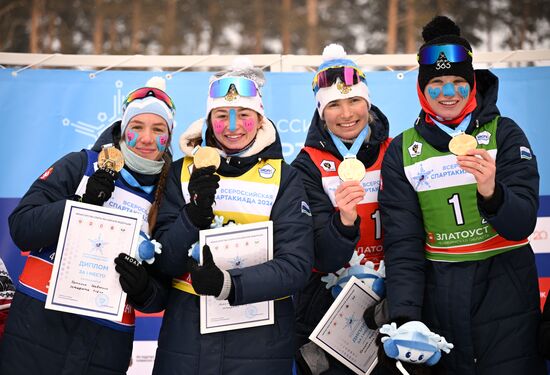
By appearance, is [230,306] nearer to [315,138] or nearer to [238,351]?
[238,351]

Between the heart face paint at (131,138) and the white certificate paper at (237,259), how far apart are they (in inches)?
29.9

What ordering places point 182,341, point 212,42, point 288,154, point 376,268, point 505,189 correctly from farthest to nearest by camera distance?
1. point 212,42
2. point 288,154
3. point 376,268
4. point 182,341
5. point 505,189

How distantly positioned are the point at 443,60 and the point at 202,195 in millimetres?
1359

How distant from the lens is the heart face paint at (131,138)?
341 centimetres

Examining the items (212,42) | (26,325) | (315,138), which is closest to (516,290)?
(315,138)

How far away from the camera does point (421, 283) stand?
10.5 ft

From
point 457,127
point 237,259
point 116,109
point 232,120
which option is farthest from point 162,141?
point 116,109

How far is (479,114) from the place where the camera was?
324cm

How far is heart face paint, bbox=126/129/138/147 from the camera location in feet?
11.2

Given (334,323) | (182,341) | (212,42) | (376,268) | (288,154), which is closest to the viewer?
(182,341)

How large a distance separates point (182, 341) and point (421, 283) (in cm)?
117

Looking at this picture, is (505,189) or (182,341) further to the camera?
(182,341)

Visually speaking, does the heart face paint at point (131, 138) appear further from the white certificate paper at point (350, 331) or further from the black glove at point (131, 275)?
the white certificate paper at point (350, 331)

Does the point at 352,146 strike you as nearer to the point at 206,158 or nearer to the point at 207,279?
the point at 206,158
